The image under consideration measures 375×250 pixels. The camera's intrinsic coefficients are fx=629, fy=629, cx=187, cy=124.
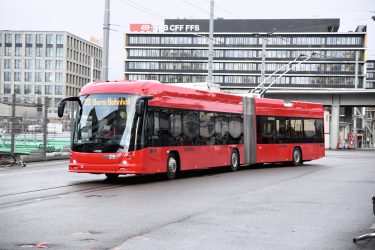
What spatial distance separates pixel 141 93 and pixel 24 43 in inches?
5016

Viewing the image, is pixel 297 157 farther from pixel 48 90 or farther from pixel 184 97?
pixel 48 90

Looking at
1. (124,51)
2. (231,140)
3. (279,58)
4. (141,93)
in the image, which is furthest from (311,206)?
(124,51)

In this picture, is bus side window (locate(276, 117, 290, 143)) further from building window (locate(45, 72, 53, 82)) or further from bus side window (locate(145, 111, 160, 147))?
building window (locate(45, 72, 53, 82))

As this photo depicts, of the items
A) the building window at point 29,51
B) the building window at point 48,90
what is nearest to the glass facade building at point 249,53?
the building window at point 48,90

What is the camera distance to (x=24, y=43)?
13800cm

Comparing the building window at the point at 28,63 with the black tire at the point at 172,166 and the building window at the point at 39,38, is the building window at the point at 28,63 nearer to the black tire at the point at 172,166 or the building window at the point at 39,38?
the building window at the point at 39,38

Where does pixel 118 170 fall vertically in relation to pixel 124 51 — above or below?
below

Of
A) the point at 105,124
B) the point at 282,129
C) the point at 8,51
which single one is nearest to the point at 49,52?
the point at 8,51

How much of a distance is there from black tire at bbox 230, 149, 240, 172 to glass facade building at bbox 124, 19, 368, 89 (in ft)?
342

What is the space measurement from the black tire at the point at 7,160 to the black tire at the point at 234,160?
319 inches

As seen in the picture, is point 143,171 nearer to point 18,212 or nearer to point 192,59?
point 18,212

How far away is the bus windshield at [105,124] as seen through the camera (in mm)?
16188

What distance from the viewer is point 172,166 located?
1808 cm

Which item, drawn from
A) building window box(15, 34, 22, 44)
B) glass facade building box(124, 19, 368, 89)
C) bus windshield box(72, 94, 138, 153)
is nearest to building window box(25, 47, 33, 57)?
building window box(15, 34, 22, 44)
